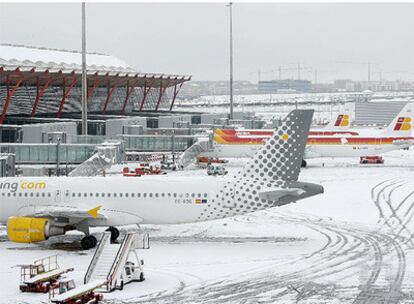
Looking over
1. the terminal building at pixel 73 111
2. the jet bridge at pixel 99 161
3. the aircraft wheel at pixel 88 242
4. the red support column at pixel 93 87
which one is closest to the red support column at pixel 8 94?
the terminal building at pixel 73 111

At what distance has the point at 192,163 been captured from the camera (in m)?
84.4

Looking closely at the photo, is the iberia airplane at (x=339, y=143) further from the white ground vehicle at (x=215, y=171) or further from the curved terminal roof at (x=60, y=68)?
the curved terminal roof at (x=60, y=68)

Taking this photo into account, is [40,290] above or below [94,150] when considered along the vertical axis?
below

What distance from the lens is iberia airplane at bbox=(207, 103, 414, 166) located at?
Answer: 81.7 m

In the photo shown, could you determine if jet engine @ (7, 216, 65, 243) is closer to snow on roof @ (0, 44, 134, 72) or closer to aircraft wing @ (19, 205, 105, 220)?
aircraft wing @ (19, 205, 105, 220)

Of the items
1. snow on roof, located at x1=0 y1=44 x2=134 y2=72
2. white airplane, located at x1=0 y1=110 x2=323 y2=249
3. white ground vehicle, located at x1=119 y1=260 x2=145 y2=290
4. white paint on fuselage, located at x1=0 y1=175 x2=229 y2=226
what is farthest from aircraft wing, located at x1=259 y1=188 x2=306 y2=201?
snow on roof, located at x1=0 y1=44 x2=134 y2=72

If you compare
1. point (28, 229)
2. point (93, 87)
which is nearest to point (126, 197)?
point (28, 229)

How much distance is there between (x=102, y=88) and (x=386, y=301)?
347 ft

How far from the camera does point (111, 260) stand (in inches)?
1170

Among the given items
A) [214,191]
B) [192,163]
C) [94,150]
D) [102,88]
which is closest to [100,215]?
[214,191]

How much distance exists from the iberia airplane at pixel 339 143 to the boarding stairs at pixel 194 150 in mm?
881

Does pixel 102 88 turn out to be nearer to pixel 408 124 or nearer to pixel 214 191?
pixel 408 124

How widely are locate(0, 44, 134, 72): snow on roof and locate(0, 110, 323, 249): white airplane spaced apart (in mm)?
49818

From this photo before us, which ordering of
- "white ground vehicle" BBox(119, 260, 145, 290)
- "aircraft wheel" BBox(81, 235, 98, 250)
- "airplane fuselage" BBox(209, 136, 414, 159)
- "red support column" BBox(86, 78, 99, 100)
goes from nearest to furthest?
1. "white ground vehicle" BBox(119, 260, 145, 290)
2. "aircraft wheel" BBox(81, 235, 98, 250)
3. "airplane fuselage" BBox(209, 136, 414, 159)
4. "red support column" BBox(86, 78, 99, 100)
